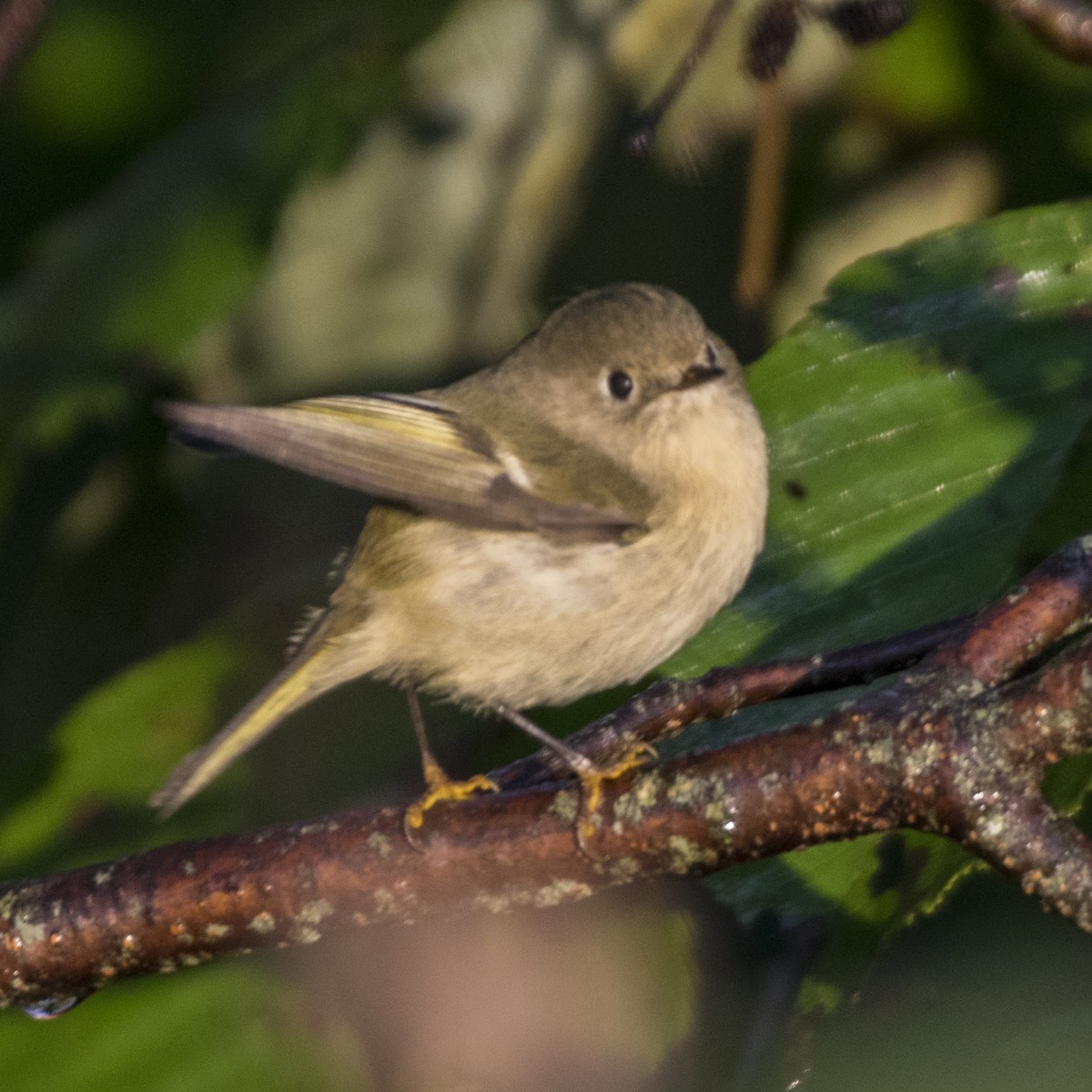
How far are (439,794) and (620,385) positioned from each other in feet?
2.38

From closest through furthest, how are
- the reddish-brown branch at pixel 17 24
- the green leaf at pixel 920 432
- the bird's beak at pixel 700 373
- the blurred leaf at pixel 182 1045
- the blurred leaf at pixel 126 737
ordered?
the reddish-brown branch at pixel 17 24 < the green leaf at pixel 920 432 < the blurred leaf at pixel 182 1045 < the blurred leaf at pixel 126 737 < the bird's beak at pixel 700 373

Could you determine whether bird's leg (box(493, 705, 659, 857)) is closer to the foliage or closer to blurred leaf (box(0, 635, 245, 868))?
the foliage

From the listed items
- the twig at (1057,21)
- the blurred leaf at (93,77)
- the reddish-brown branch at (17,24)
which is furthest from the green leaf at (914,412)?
the blurred leaf at (93,77)

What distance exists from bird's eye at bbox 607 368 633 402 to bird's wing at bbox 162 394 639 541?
0.25 m

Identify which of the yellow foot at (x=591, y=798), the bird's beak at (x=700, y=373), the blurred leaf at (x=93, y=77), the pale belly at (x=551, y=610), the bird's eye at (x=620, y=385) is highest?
Result: the blurred leaf at (x=93, y=77)

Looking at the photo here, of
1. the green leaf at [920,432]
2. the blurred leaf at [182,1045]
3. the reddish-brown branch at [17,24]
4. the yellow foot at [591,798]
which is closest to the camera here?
the reddish-brown branch at [17,24]

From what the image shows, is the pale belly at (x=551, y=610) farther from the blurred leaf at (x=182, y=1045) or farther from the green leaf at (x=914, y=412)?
the blurred leaf at (x=182, y=1045)

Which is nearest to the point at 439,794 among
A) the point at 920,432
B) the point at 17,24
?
the point at 920,432

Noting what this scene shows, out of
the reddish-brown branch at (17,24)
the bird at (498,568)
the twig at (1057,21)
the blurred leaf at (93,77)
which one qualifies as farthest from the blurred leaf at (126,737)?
the twig at (1057,21)

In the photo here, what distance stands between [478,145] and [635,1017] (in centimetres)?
131

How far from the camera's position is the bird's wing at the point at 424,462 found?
5.08ft

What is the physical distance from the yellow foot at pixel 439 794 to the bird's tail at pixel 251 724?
19 centimetres

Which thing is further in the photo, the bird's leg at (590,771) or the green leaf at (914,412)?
the green leaf at (914,412)

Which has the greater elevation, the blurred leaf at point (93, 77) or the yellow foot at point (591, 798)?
the blurred leaf at point (93, 77)
